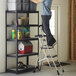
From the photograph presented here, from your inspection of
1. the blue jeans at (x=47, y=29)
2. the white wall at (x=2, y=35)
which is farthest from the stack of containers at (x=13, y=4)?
the blue jeans at (x=47, y=29)

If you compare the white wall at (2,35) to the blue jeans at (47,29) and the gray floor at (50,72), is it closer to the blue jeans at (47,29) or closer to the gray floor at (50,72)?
the gray floor at (50,72)

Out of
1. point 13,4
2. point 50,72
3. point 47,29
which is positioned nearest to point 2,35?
point 13,4

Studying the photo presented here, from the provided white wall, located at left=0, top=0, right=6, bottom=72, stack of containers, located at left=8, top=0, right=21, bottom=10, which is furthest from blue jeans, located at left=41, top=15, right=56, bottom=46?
white wall, located at left=0, top=0, right=6, bottom=72

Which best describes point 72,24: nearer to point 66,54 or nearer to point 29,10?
point 66,54

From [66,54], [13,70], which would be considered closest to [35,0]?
[13,70]

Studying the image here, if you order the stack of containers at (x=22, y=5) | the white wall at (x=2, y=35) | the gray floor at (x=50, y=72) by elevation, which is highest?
the stack of containers at (x=22, y=5)

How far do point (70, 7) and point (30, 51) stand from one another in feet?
9.40

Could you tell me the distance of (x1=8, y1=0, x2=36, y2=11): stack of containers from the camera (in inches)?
276

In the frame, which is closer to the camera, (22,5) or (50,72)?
(22,5)

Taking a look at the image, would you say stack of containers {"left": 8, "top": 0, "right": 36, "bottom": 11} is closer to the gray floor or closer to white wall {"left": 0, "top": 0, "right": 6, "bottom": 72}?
white wall {"left": 0, "top": 0, "right": 6, "bottom": 72}

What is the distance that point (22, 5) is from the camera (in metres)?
7.12

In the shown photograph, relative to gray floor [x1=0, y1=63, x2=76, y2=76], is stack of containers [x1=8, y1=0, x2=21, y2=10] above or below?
above

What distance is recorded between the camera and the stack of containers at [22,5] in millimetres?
7012

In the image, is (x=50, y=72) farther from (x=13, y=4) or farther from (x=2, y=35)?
(x=13, y=4)
